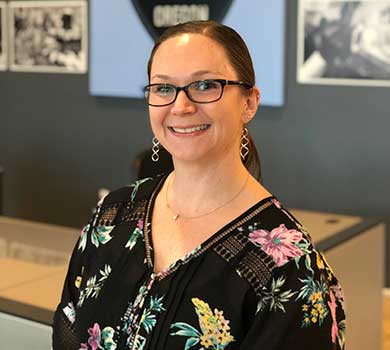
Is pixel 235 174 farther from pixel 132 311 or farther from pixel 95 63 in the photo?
pixel 95 63

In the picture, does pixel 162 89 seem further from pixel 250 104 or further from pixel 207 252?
pixel 207 252

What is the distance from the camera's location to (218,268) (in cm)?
128

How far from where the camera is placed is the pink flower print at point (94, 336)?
1383 mm

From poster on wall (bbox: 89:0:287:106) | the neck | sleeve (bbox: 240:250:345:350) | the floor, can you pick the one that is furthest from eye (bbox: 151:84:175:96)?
poster on wall (bbox: 89:0:287:106)

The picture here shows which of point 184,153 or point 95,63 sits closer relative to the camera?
point 184,153

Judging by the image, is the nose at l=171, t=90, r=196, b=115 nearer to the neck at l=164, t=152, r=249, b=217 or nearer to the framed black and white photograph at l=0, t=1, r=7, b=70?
the neck at l=164, t=152, r=249, b=217

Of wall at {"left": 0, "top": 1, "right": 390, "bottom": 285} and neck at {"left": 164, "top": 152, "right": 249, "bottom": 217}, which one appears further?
wall at {"left": 0, "top": 1, "right": 390, "bottom": 285}

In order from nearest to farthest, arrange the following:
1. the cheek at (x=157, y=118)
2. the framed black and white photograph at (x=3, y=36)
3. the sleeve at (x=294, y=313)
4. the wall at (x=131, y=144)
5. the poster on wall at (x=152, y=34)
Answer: the sleeve at (x=294, y=313)
the cheek at (x=157, y=118)
the wall at (x=131, y=144)
the poster on wall at (x=152, y=34)
the framed black and white photograph at (x=3, y=36)

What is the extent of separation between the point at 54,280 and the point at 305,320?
1.15m

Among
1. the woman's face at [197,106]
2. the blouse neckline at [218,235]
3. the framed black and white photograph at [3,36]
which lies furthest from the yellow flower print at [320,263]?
the framed black and white photograph at [3,36]

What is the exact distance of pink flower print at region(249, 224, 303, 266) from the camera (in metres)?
1.25

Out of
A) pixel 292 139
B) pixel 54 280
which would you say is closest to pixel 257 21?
pixel 292 139

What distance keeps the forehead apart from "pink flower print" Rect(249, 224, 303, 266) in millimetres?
274

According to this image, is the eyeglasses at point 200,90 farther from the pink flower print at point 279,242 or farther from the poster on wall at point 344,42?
the poster on wall at point 344,42
